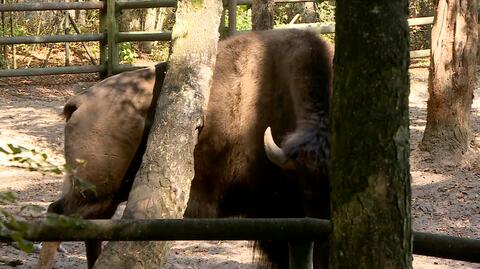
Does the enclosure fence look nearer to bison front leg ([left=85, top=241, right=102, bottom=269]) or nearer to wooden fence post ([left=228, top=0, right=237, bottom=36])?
wooden fence post ([left=228, top=0, right=237, bottom=36])

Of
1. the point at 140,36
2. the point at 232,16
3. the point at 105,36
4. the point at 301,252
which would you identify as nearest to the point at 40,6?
the point at 105,36

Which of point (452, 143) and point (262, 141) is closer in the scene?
point (262, 141)

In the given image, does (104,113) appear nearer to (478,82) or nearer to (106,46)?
(106,46)

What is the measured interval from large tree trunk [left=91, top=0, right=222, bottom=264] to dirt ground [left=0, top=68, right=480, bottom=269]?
0.85 meters

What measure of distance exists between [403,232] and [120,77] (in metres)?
4.07

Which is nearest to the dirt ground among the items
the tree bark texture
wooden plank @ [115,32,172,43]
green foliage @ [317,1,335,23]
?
wooden plank @ [115,32,172,43]

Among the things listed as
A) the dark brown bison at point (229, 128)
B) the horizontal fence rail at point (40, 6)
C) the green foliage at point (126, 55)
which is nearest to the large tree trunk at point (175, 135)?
the dark brown bison at point (229, 128)

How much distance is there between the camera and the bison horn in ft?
17.6

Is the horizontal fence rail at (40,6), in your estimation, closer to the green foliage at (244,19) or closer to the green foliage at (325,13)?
the green foliage at (244,19)

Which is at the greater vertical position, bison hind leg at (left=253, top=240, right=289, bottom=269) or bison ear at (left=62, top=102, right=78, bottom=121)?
bison ear at (left=62, top=102, right=78, bottom=121)

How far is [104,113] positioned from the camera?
6012mm

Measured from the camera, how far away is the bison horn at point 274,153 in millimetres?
5355

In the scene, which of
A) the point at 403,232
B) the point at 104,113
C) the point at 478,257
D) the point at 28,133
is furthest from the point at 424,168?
the point at 403,232

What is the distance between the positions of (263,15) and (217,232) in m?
7.65
